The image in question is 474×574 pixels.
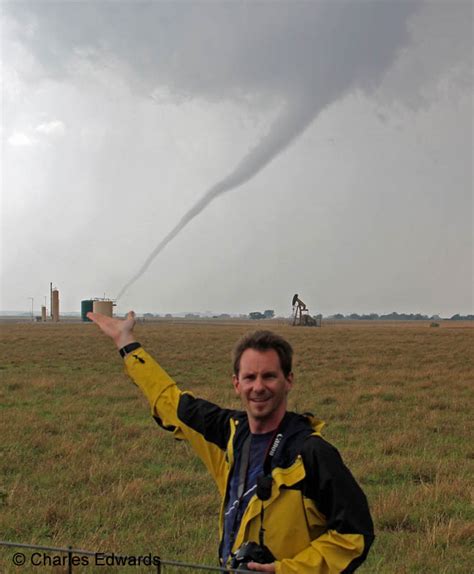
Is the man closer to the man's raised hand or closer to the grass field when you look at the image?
the man's raised hand

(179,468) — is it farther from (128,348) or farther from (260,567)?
(260,567)

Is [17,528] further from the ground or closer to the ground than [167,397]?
closer to the ground

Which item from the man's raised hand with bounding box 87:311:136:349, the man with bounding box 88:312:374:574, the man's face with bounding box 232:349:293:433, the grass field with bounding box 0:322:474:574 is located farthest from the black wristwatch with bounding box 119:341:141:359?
the grass field with bounding box 0:322:474:574

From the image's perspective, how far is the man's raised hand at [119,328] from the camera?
11.6 ft

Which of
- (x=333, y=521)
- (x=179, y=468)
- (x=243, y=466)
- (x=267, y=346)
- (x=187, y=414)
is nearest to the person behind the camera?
(x=333, y=521)

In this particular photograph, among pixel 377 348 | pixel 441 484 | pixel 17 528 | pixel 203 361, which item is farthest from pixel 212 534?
pixel 377 348

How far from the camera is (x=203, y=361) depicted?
26.7m

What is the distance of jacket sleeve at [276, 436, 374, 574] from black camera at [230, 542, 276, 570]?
117mm

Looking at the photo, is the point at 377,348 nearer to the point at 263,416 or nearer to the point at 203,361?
the point at 203,361

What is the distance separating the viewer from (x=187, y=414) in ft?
10.7

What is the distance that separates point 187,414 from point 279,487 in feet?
2.72

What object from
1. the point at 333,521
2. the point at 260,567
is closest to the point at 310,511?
the point at 333,521

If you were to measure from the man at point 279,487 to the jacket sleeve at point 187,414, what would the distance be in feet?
0.13

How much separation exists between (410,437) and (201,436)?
8673 millimetres
